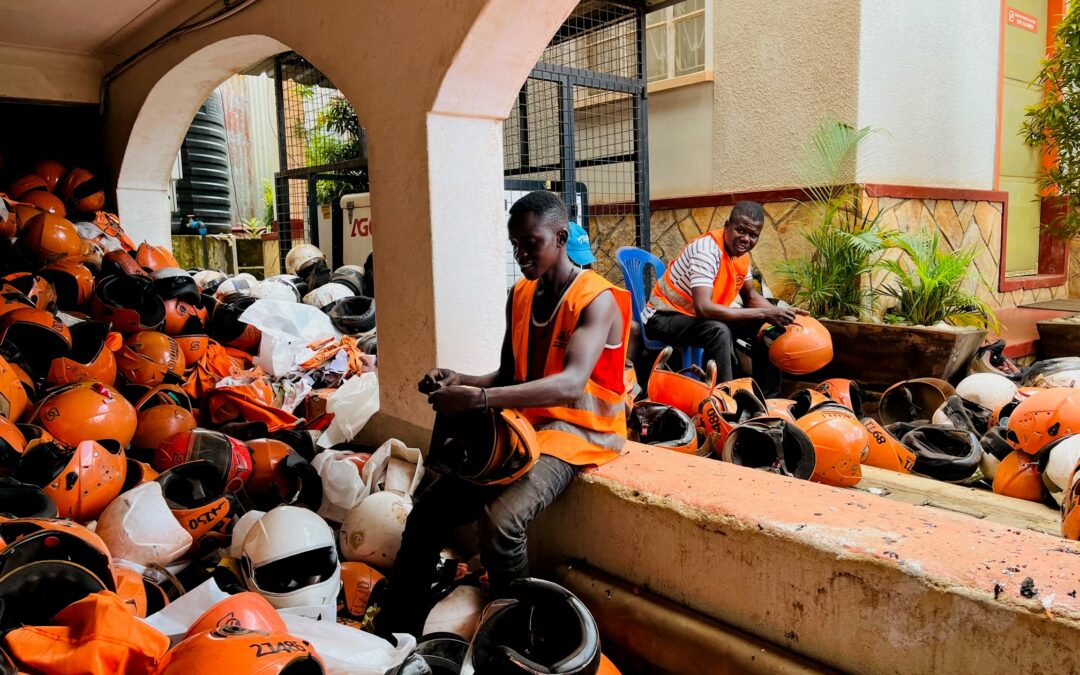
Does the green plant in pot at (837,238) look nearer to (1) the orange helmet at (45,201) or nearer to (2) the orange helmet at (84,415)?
(2) the orange helmet at (84,415)

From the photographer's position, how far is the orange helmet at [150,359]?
16.2ft

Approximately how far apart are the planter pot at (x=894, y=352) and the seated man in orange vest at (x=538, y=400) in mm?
3974

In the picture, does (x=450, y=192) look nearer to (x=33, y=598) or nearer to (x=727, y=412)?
(x=727, y=412)

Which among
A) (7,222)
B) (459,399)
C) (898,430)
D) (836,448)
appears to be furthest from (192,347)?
(898,430)

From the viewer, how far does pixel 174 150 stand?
306 inches

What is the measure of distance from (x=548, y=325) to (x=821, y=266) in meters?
4.95

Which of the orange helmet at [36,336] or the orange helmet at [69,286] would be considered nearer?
the orange helmet at [36,336]

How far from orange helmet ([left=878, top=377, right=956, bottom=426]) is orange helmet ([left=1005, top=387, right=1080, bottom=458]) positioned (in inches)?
59.4

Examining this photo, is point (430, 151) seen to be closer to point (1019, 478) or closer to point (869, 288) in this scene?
point (1019, 478)

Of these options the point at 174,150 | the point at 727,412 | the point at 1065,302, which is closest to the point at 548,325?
the point at 727,412

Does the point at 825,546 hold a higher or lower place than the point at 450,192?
lower

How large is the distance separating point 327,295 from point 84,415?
3.06 m

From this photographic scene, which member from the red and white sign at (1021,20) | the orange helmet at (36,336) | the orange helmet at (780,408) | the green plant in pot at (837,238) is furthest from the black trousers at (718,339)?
the red and white sign at (1021,20)

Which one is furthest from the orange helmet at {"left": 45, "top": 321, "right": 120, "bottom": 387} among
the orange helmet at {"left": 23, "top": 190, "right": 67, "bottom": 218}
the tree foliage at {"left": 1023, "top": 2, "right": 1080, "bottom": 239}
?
the tree foliage at {"left": 1023, "top": 2, "right": 1080, "bottom": 239}
